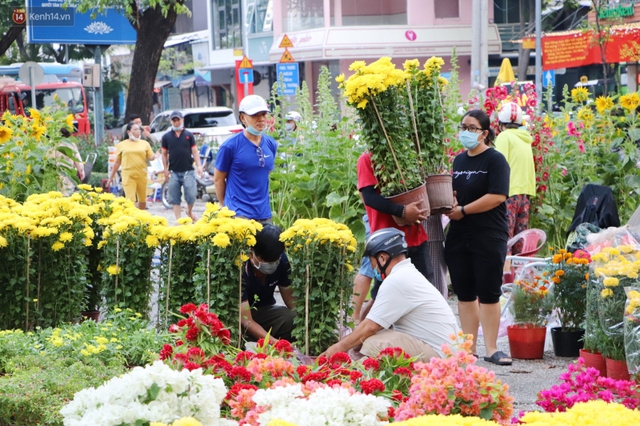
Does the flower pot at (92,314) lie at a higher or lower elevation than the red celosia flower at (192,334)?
lower

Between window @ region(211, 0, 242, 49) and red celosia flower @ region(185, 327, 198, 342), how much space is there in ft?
147

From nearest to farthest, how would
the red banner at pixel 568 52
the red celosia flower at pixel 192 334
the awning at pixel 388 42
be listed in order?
1. the red celosia flower at pixel 192 334
2. the red banner at pixel 568 52
3. the awning at pixel 388 42

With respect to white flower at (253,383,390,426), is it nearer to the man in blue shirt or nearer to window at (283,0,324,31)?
the man in blue shirt

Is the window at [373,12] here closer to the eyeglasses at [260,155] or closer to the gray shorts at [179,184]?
the gray shorts at [179,184]

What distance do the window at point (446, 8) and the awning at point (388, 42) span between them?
912 millimetres

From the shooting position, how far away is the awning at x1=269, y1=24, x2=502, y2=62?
39812 millimetres

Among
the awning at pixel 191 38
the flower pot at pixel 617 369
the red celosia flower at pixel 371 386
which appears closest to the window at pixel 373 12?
the awning at pixel 191 38

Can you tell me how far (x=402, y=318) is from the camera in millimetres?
5816

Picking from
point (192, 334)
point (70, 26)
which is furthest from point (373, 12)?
point (192, 334)

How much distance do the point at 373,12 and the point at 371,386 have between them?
38391 mm

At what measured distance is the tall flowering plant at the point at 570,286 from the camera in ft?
24.8

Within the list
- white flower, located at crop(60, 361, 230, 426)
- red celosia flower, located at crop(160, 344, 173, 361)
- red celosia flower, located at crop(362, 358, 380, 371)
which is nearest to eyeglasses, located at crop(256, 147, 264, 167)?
red celosia flower, located at crop(160, 344, 173, 361)

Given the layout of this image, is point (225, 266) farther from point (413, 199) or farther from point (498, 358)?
point (498, 358)

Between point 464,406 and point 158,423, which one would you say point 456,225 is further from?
point 158,423
